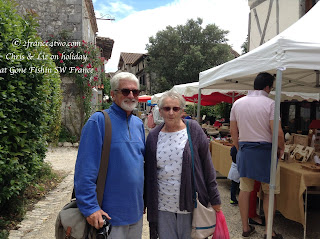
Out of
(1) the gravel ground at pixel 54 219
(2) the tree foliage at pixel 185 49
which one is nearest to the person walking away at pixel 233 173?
(1) the gravel ground at pixel 54 219

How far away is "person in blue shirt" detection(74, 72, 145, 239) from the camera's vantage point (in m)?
1.64

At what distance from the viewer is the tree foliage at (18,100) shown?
9.21 ft

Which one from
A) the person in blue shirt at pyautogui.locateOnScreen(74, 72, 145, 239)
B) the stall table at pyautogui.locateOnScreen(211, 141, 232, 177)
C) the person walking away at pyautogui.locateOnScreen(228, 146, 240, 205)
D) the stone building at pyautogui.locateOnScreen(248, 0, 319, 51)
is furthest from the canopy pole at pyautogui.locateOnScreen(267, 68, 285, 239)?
the stone building at pyautogui.locateOnScreen(248, 0, 319, 51)

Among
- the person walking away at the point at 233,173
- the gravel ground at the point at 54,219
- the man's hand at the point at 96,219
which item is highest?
the man's hand at the point at 96,219

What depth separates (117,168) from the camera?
68.5 inches

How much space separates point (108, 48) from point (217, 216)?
17255mm

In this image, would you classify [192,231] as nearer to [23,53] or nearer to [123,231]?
[123,231]

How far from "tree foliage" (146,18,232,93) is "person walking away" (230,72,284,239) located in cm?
2085

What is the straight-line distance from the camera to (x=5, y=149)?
9.04 ft

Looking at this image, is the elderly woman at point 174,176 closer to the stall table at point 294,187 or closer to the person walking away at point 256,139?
the person walking away at point 256,139

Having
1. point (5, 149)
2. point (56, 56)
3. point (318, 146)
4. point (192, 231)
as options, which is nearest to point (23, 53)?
point (5, 149)

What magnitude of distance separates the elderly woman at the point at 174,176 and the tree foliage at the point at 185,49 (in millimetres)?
22014

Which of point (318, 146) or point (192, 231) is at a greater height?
point (318, 146)

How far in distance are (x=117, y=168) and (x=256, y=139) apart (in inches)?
75.0
